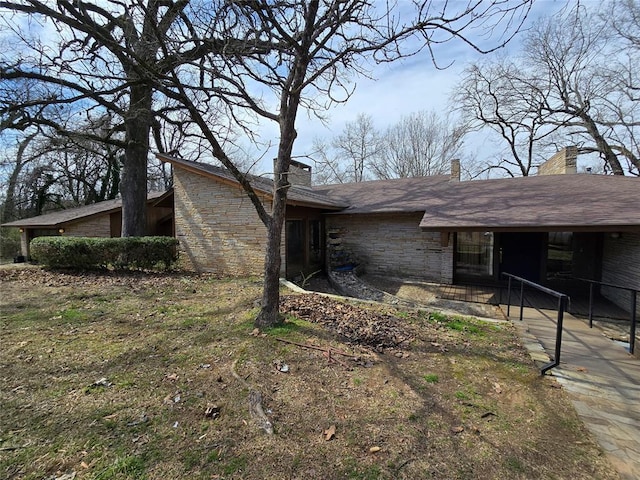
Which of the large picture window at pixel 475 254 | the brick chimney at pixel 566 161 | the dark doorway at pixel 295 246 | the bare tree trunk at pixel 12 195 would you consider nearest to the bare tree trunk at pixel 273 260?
the dark doorway at pixel 295 246

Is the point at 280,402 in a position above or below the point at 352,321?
below

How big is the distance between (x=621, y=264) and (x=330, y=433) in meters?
9.50

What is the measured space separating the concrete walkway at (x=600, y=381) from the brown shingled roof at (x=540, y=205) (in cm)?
259

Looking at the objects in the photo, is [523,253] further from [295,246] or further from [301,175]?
[301,175]

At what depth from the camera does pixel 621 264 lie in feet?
25.7

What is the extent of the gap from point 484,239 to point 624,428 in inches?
308

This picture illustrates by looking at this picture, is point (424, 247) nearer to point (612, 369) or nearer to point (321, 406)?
point (612, 369)

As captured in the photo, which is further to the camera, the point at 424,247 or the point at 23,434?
the point at 424,247

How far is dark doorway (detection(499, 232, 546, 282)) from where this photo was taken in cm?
920

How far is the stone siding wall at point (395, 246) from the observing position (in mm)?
10391

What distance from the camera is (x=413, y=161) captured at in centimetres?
2755

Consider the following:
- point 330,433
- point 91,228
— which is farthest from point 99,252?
point 330,433

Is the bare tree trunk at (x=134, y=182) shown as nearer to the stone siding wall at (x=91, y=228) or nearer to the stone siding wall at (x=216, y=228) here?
the stone siding wall at (x=216, y=228)

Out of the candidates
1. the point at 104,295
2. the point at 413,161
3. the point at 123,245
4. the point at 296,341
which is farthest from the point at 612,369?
the point at 413,161
